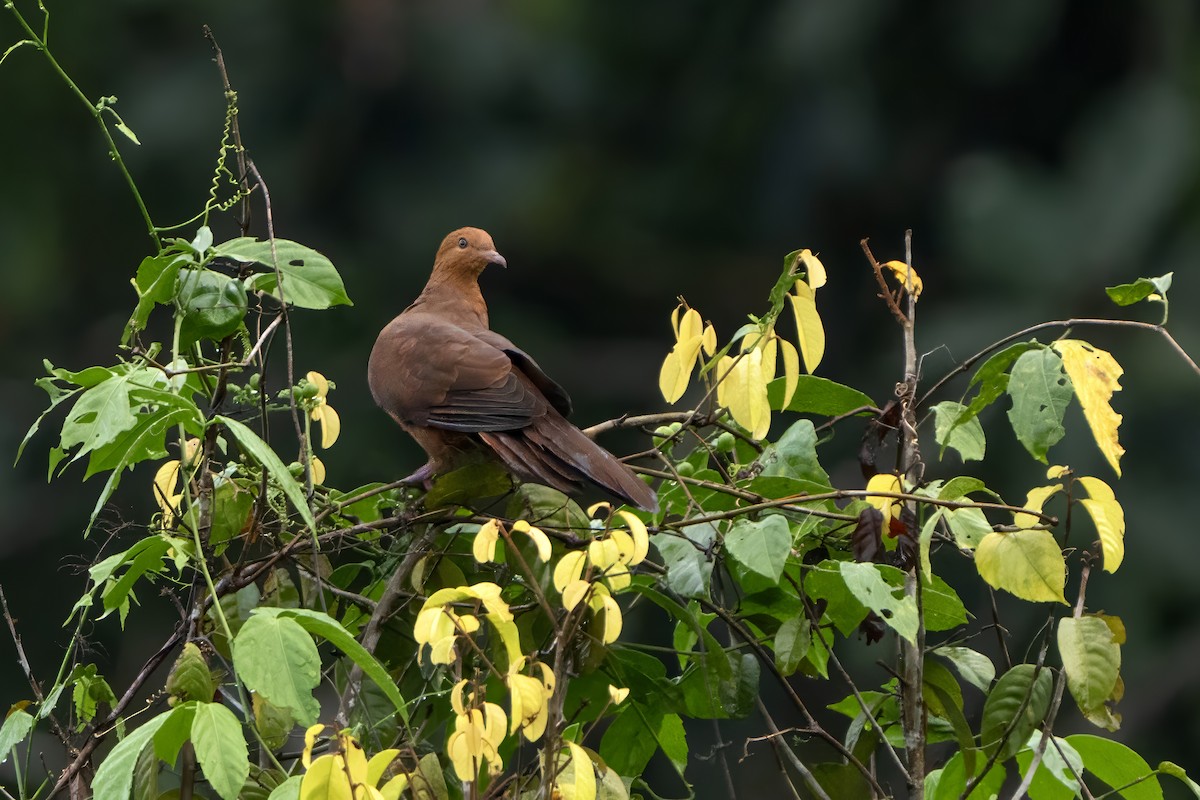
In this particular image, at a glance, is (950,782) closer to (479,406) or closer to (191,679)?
(191,679)

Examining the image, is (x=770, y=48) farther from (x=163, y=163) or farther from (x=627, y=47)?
(x=163, y=163)

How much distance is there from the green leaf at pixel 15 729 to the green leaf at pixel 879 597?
69 cm

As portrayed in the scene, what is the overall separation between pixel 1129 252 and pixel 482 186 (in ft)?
10.3

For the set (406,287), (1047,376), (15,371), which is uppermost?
(1047,376)

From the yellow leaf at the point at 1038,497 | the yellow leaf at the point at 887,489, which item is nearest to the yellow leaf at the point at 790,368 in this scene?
the yellow leaf at the point at 887,489

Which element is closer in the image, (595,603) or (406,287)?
(595,603)

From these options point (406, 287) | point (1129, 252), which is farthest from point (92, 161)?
point (1129, 252)

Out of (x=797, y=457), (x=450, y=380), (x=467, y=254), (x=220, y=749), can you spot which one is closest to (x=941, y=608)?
(x=797, y=457)

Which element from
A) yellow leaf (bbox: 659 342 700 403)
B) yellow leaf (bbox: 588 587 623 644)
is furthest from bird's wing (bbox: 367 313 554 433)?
yellow leaf (bbox: 588 587 623 644)

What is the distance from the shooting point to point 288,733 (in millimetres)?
1338

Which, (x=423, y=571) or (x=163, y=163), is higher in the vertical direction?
(x=423, y=571)

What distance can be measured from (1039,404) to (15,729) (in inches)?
34.8

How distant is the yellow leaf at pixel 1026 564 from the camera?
3.84 ft

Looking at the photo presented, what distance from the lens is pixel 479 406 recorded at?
194cm
